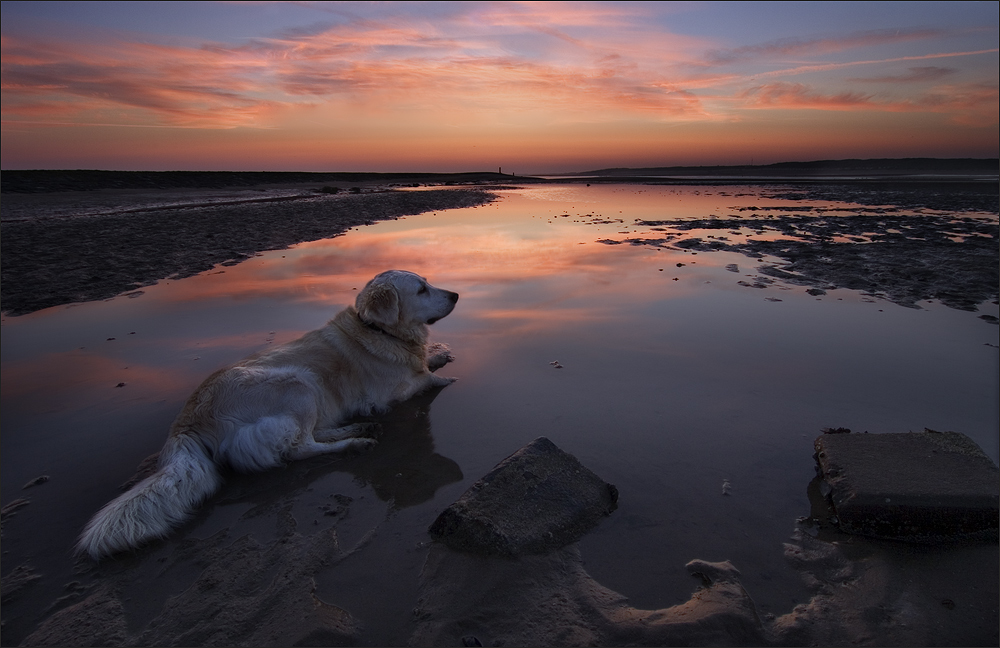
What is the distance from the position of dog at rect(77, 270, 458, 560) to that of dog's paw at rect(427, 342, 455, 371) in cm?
1

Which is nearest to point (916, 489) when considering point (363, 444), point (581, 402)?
point (581, 402)

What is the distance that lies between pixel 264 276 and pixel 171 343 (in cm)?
345

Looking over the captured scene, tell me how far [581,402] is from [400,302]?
6.28ft

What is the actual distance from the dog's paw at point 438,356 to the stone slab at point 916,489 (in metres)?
3.47

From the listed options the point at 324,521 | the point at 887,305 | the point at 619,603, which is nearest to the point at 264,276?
the point at 324,521

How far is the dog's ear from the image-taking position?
446cm

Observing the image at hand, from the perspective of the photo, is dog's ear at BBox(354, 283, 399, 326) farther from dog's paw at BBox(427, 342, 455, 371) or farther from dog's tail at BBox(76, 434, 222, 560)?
dog's tail at BBox(76, 434, 222, 560)

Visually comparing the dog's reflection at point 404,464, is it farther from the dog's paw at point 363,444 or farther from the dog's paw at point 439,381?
the dog's paw at point 439,381

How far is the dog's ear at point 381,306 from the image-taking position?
4461 mm

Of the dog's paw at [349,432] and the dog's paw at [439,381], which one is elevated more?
the dog's paw at [439,381]

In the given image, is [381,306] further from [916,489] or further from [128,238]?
[128,238]

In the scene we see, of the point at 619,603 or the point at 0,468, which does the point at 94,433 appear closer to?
the point at 0,468

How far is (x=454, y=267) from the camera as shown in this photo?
971 cm

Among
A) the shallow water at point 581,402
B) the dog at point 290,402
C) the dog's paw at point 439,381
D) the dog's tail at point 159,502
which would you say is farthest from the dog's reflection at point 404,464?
the dog's tail at point 159,502
